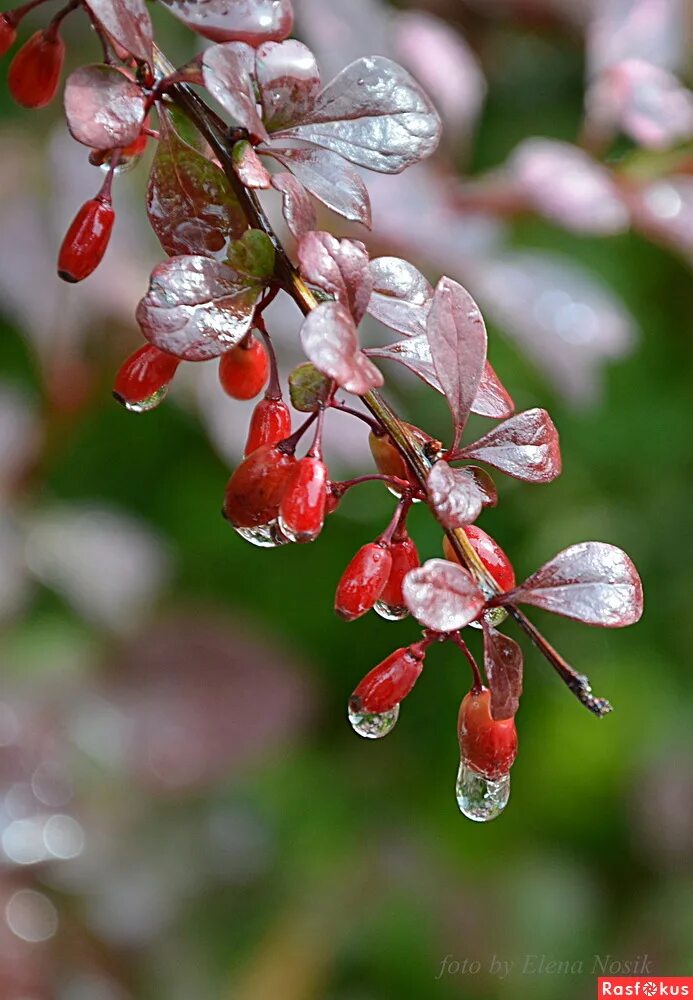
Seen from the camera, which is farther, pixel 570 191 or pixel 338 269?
pixel 570 191

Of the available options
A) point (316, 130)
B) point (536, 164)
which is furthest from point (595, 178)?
point (316, 130)

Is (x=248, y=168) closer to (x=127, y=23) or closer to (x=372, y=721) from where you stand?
(x=127, y=23)

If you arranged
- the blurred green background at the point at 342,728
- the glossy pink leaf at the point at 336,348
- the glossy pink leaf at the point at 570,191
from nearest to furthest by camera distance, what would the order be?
the glossy pink leaf at the point at 336,348, the glossy pink leaf at the point at 570,191, the blurred green background at the point at 342,728

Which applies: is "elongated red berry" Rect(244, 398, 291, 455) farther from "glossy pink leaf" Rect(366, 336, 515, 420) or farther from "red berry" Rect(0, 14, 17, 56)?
"red berry" Rect(0, 14, 17, 56)

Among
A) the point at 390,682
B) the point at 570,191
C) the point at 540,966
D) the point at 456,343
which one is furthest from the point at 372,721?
the point at 540,966

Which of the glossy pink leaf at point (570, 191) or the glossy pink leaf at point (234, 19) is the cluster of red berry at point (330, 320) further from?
the glossy pink leaf at point (570, 191)

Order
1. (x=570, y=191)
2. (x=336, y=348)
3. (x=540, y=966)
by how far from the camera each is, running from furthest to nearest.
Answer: (x=540, y=966)
(x=570, y=191)
(x=336, y=348)

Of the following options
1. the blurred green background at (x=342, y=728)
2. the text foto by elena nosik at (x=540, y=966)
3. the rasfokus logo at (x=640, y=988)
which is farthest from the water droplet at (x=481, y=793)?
the text foto by elena nosik at (x=540, y=966)

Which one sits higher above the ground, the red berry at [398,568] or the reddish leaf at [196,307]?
the reddish leaf at [196,307]
